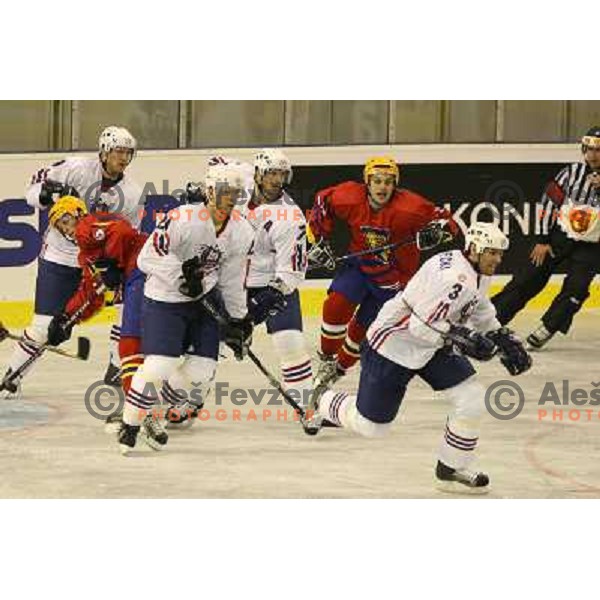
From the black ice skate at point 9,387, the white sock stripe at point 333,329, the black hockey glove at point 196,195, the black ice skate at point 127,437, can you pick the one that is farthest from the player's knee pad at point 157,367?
the black ice skate at point 9,387

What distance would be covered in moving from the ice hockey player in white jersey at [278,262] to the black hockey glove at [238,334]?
0.31 ft

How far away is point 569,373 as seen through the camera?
9.29m

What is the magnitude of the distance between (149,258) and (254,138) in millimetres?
2505


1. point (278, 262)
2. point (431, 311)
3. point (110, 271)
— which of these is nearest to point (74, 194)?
point (110, 271)

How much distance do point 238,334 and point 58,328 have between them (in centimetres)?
105

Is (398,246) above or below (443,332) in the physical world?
above

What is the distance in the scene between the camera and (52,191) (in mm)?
8500

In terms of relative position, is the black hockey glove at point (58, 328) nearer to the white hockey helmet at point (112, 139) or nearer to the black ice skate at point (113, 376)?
the black ice skate at point (113, 376)

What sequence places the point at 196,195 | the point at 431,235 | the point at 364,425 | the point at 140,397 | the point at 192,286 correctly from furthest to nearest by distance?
the point at 431,235 < the point at 196,195 < the point at 140,397 < the point at 192,286 < the point at 364,425

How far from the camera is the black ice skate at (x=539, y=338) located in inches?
382

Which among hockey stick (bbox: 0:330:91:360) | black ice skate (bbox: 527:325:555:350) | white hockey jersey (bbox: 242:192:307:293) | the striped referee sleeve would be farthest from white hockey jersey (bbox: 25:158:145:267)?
the striped referee sleeve

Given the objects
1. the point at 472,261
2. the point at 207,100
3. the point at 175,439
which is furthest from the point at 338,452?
the point at 207,100

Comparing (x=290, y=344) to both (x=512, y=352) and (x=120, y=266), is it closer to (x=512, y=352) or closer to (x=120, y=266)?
(x=120, y=266)

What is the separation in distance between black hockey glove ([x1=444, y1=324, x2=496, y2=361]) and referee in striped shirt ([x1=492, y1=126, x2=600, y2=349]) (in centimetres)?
275
